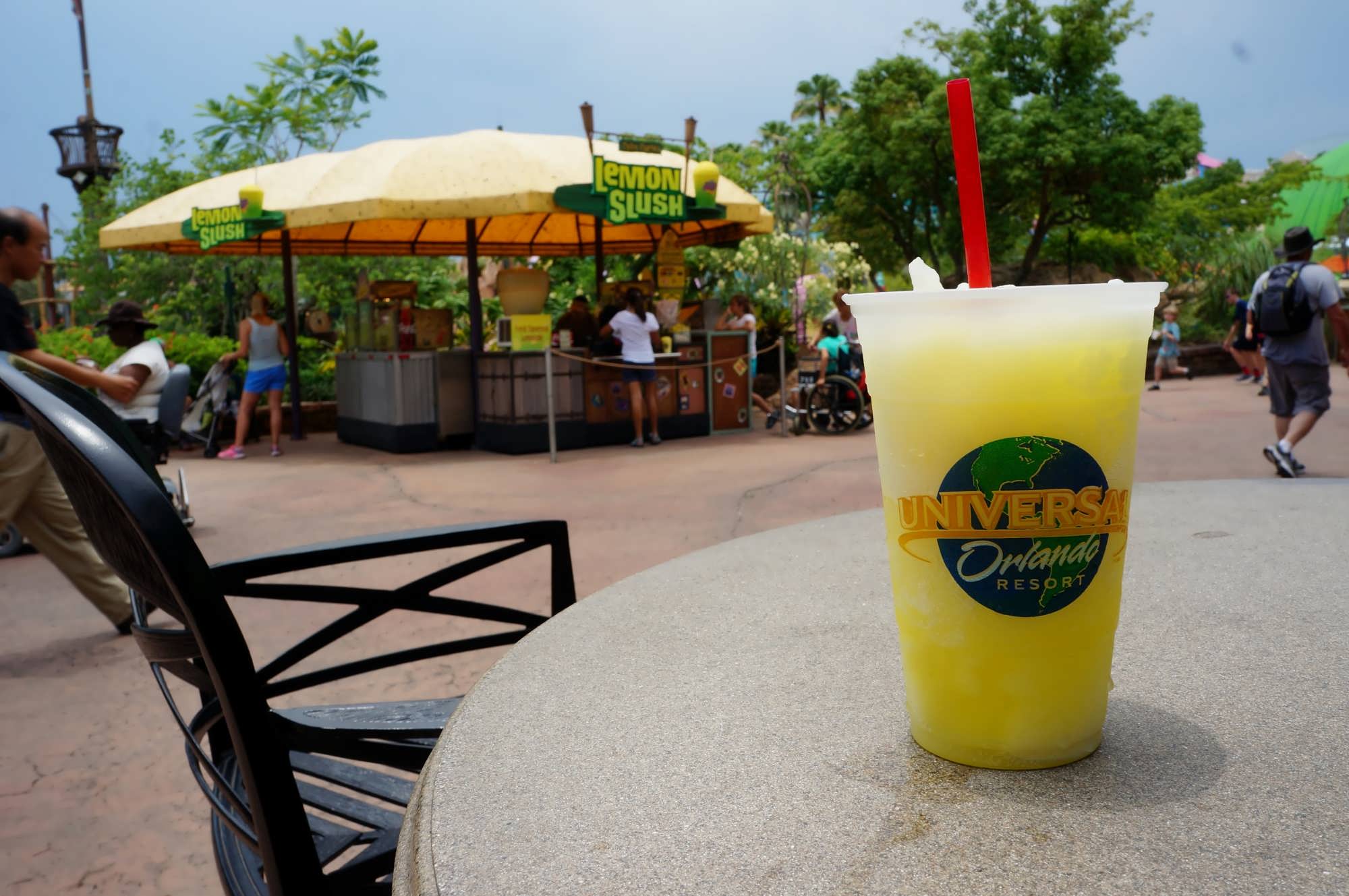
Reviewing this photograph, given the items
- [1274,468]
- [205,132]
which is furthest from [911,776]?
[205,132]

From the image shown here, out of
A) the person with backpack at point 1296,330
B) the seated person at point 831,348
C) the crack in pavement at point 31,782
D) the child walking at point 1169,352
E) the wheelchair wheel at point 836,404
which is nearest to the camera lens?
the crack in pavement at point 31,782

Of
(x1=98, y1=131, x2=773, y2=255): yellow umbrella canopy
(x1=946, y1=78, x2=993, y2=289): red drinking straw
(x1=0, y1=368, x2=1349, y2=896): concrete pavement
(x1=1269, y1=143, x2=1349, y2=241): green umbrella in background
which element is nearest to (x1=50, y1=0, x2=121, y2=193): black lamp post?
(x1=98, y1=131, x2=773, y2=255): yellow umbrella canopy

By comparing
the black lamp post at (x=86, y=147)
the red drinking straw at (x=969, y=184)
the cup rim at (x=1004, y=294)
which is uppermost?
the black lamp post at (x=86, y=147)

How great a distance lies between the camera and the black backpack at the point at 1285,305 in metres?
6.96

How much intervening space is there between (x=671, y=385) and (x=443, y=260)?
35.8 feet

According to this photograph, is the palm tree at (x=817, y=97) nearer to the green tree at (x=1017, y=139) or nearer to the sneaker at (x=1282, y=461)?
the green tree at (x=1017, y=139)

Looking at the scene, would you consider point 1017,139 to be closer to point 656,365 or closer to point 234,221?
point 656,365

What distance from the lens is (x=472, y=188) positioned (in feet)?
32.6

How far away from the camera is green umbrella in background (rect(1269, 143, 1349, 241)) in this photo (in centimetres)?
3731

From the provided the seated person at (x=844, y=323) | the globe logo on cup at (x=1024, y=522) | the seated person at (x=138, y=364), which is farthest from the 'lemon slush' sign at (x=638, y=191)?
the globe logo on cup at (x=1024, y=522)

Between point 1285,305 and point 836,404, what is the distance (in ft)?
17.1

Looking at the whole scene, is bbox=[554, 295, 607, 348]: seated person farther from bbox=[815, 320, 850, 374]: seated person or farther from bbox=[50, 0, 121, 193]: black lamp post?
bbox=[50, 0, 121, 193]: black lamp post

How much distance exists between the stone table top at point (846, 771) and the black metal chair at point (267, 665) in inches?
8.8

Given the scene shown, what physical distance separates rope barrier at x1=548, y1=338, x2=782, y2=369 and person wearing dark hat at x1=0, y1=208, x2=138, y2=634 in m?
5.24
